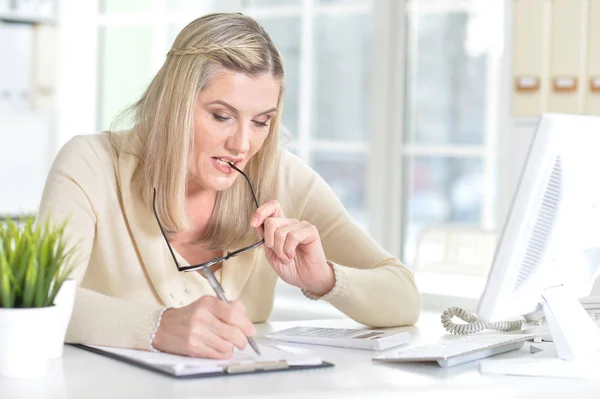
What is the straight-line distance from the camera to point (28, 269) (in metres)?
1.32

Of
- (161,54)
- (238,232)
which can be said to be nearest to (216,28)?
(238,232)

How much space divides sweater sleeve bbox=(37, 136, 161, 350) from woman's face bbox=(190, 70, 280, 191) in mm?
222

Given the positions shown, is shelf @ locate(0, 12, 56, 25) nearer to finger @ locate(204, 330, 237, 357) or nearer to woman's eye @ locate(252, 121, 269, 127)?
woman's eye @ locate(252, 121, 269, 127)

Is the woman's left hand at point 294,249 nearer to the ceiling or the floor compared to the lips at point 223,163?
nearer to the floor

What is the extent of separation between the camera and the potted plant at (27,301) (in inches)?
52.1

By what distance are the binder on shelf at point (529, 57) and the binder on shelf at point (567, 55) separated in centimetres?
3

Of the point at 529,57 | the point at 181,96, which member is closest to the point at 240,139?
→ the point at 181,96

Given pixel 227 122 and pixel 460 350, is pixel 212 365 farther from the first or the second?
pixel 227 122

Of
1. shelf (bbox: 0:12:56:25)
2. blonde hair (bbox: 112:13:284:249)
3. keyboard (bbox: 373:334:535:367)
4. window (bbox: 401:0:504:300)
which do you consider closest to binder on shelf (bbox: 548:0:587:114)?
blonde hair (bbox: 112:13:284:249)

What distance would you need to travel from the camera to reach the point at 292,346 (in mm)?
1668

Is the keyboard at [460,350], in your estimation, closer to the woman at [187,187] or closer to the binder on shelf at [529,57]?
the woman at [187,187]

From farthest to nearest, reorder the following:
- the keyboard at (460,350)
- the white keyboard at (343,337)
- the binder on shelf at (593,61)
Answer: the binder on shelf at (593,61), the white keyboard at (343,337), the keyboard at (460,350)

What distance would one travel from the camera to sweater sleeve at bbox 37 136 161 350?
1565 millimetres

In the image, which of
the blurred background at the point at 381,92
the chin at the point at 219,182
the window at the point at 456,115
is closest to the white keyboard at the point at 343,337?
the chin at the point at 219,182
